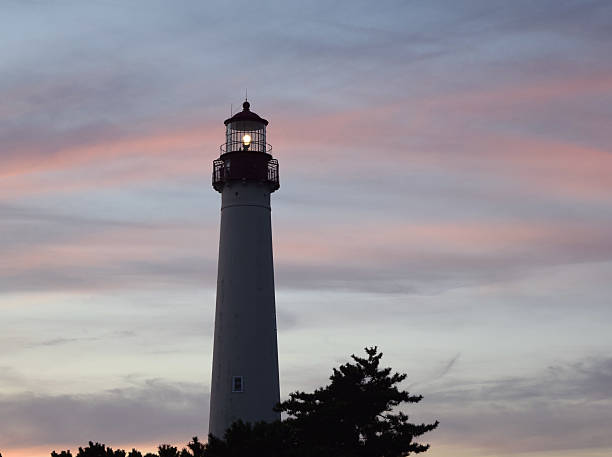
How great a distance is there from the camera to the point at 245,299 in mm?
62031

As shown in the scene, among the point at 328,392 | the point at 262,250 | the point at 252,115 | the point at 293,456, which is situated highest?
the point at 252,115

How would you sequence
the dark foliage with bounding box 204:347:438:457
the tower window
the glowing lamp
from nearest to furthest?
the dark foliage with bounding box 204:347:438:457
the tower window
the glowing lamp

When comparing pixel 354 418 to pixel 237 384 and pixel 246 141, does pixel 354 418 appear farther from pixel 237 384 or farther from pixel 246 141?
pixel 246 141

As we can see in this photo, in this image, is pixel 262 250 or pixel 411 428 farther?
pixel 262 250

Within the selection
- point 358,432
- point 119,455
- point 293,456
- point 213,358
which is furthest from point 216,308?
point 293,456

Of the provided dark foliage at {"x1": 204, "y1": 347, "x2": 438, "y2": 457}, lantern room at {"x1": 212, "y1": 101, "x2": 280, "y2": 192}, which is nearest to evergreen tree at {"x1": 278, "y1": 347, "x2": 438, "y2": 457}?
dark foliage at {"x1": 204, "y1": 347, "x2": 438, "y2": 457}

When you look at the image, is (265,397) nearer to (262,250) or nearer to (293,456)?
(262,250)

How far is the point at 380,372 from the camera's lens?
173 ft

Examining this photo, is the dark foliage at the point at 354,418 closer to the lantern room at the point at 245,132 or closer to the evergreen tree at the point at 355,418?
the evergreen tree at the point at 355,418

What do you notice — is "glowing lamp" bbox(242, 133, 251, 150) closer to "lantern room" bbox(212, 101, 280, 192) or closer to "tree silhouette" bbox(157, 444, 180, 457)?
"lantern room" bbox(212, 101, 280, 192)

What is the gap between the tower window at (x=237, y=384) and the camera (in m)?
61.1

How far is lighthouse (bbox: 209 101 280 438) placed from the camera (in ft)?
201

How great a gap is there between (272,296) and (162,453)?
44.5 feet

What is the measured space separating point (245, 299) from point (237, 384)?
15.2ft
